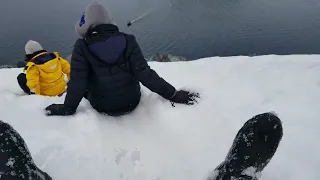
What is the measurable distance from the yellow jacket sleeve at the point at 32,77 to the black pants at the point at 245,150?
3389mm

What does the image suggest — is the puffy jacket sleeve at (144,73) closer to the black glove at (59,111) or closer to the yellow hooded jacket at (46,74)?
the black glove at (59,111)

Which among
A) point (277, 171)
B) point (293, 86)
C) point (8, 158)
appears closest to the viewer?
point (8, 158)

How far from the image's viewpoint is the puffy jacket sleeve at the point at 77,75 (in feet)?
12.3

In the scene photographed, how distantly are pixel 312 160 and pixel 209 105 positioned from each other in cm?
142

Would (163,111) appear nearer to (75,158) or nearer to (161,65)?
(75,158)

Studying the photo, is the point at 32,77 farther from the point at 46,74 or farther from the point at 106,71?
the point at 106,71

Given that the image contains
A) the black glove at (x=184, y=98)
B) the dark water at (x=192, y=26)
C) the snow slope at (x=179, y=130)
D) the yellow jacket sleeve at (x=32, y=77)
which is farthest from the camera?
the dark water at (x=192, y=26)

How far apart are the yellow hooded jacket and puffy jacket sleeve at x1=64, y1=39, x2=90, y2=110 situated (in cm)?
215

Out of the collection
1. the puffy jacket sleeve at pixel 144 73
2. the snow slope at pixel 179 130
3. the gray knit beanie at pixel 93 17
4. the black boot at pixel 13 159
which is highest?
the gray knit beanie at pixel 93 17

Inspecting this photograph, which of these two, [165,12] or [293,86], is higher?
[293,86]

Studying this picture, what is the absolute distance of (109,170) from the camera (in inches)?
129

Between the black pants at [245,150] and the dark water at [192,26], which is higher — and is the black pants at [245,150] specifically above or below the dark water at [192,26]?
above

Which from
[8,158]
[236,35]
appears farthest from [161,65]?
[236,35]

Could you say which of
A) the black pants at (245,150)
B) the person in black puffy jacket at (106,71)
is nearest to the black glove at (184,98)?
the person in black puffy jacket at (106,71)
